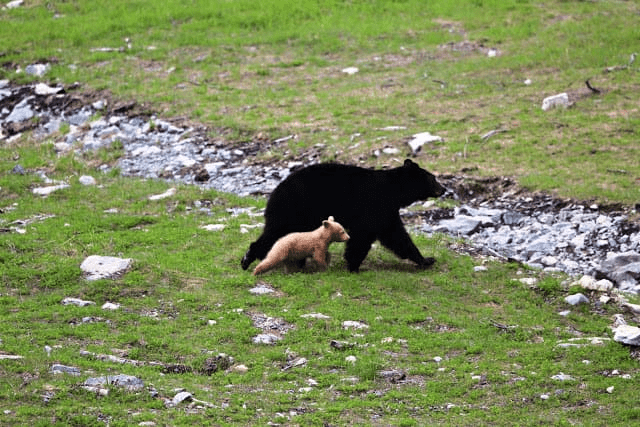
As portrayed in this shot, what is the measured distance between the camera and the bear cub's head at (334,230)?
11.2 metres

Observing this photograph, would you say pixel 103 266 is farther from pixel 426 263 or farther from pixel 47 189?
pixel 47 189

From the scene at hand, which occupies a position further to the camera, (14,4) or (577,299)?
(14,4)

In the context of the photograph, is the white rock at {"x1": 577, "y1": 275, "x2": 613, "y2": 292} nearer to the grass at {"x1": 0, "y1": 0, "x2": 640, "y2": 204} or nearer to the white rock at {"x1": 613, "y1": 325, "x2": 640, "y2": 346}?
the white rock at {"x1": 613, "y1": 325, "x2": 640, "y2": 346}

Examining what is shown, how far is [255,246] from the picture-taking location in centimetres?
1150

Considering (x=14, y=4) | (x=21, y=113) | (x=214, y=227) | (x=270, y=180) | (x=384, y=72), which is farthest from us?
(x=14, y=4)

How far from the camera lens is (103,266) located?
1127 centimetres

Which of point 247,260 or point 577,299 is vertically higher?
point 247,260

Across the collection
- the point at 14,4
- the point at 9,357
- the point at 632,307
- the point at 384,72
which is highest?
the point at 14,4

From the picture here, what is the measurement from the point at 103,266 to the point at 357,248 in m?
3.24

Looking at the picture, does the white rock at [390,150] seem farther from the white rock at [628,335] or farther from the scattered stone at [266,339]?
the white rock at [628,335]

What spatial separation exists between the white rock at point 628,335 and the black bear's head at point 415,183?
403cm

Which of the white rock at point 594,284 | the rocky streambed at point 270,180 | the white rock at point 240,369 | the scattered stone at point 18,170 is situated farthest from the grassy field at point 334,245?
the rocky streambed at point 270,180

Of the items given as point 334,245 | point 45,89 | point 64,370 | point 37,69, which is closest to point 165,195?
point 334,245

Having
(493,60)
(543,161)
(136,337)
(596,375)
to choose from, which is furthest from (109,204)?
(493,60)
